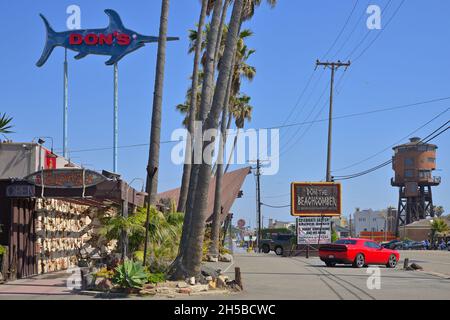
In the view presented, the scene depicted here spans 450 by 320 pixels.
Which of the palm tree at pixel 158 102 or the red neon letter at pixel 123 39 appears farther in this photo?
the red neon letter at pixel 123 39

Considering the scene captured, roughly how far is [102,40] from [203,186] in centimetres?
1432

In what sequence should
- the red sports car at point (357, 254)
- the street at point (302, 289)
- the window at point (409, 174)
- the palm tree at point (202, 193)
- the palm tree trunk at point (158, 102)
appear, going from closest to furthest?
the street at point (302, 289) → the palm tree at point (202, 193) → the palm tree trunk at point (158, 102) → the red sports car at point (357, 254) → the window at point (409, 174)

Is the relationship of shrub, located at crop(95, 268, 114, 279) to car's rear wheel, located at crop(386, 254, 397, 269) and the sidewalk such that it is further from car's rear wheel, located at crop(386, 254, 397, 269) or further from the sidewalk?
car's rear wheel, located at crop(386, 254, 397, 269)

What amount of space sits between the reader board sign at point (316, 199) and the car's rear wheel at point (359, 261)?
55.7 ft

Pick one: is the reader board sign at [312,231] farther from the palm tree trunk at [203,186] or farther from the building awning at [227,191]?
the palm tree trunk at [203,186]

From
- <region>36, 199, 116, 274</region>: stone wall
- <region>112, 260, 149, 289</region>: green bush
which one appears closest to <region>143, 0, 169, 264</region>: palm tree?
<region>36, 199, 116, 274</region>: stone wall

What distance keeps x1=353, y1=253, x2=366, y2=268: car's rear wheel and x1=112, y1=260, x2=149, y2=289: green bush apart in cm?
1640

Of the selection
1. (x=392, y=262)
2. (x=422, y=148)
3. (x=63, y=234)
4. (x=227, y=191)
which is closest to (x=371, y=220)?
(x=422, y=148)

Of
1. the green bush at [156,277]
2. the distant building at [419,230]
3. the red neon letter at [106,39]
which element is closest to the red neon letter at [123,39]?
the red neon letter at [106,39]

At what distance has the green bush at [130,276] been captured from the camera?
50.0 ft

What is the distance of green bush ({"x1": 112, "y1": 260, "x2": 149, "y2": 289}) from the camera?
15.2 m

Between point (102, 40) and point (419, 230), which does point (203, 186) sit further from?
point (419, 230)

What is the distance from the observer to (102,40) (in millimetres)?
28734
